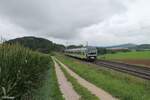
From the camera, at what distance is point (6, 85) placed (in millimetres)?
8086

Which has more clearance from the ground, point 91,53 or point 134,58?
point 91,53

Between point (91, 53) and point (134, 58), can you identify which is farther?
point (134, 58)

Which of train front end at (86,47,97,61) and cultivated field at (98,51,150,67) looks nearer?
cultivated field at (98,51,150,67)

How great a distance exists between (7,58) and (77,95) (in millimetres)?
9973

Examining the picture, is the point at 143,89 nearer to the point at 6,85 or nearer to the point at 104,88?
the point at 104,88

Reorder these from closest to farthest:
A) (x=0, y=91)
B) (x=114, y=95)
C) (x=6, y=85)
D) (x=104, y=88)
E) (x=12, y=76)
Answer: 1. (x=0, y=91)
2. (x=6, y=85)
3. (x=12, y=76)
4. (x=114, y=95)
5. (x=104, y=88)

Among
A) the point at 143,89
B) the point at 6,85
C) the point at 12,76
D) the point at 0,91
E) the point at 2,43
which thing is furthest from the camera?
the point at 143,89

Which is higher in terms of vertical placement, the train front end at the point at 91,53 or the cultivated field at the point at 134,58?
the train front end at the point at 91,53

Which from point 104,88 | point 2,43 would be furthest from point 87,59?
point 2,43

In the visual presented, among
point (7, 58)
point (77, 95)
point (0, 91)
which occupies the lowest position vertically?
point (77, 95)

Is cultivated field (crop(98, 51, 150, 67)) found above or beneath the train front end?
beneath

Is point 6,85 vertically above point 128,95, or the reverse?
point 6,85

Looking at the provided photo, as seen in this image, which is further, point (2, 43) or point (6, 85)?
point (2, 43)

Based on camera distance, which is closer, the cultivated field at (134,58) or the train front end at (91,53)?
the cultivated field at (134,58)
